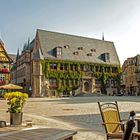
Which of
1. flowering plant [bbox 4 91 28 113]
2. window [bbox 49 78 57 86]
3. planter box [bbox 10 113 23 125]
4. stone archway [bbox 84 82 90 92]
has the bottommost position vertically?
planter box [bbox 10 113 23 125]

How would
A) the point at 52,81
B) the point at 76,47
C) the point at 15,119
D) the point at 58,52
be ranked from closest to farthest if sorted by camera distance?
the point at 15,119 < the point at 52,81 < the point at 58,52 < the point at 76,47

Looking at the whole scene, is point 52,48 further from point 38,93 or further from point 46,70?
point 38,93

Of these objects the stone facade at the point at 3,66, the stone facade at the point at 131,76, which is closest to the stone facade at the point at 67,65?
the stone facade at the point at 3,66

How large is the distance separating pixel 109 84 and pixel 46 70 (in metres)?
18.7

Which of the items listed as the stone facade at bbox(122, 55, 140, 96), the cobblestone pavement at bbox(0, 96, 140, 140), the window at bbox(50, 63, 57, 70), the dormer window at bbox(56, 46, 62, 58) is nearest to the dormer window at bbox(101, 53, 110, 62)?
the dormer window at bbox(56, 46, 62, 58)

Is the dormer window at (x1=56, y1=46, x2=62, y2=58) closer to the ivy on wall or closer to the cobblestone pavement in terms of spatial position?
Result: the ivy on wall

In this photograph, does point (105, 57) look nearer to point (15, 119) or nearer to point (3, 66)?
point (3, 66)

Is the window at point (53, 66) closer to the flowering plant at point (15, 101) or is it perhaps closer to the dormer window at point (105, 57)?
the dormer window at point (105, 57)

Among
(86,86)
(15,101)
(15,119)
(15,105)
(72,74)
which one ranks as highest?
(72,74)

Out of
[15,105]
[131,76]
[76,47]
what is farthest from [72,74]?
[15,105]

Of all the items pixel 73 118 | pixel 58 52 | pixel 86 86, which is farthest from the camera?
pixel 86 86

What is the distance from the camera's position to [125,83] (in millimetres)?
89688

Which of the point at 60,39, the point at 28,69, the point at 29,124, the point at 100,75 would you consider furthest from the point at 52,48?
the point at 29,124

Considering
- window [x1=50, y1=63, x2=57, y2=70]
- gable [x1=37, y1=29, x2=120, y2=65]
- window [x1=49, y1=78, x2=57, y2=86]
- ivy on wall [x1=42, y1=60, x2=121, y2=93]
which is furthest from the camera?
gable [x1=37, y1=29, x2=120, y2=65]
